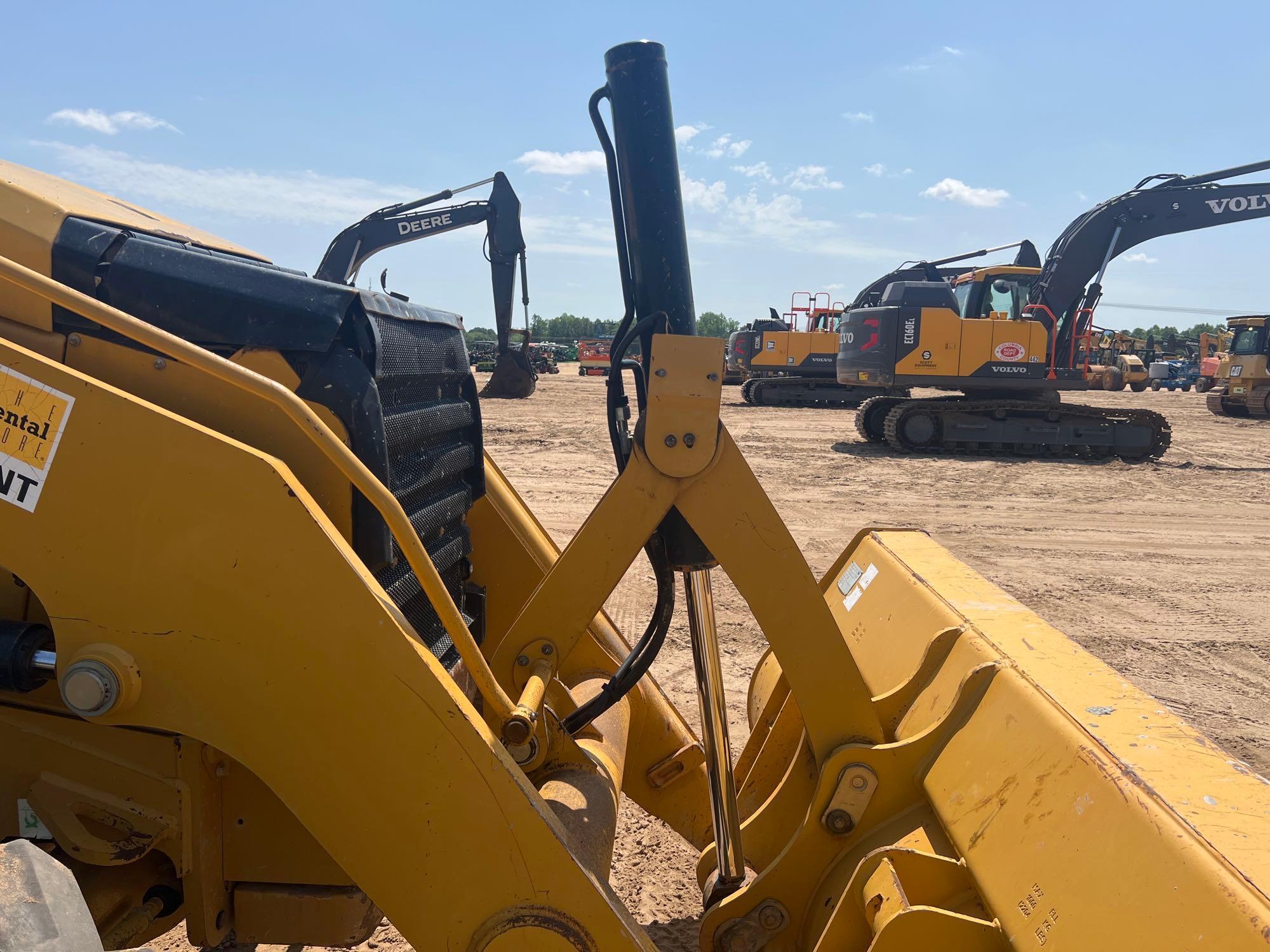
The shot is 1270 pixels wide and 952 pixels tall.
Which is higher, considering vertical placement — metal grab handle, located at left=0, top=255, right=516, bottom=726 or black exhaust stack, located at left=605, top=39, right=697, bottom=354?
black exhaust stack, located at left=605, top=39, right=697, bottom=354

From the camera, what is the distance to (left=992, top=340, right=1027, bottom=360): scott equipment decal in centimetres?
1455

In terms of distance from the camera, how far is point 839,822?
2.13 metres

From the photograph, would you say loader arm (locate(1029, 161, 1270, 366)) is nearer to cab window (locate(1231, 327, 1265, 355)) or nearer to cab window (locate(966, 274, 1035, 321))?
cab window (locate(966, 274, 1035, 321))

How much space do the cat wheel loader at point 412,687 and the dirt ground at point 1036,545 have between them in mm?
987

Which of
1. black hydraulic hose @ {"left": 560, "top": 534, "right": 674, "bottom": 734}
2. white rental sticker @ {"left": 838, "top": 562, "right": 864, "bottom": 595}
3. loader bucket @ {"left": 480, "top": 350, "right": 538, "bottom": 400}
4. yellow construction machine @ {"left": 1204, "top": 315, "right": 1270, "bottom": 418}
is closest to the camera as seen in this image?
black hydraulic hose @ {"left": 560, "top": 534, "right": 674, "bottom": 734}

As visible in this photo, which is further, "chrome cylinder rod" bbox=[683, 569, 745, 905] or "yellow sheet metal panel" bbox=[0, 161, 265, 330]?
"chrome cylinder rod" bbox=[683, 569, 745, 905]

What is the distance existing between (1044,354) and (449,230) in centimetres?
1137

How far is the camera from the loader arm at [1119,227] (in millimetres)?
14297

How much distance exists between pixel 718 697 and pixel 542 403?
813 inches

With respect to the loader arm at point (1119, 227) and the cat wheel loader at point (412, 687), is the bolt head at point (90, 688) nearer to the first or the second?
the cat wheel loader at point (412, 687)

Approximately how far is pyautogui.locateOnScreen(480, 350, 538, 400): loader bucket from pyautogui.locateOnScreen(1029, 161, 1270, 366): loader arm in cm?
1128

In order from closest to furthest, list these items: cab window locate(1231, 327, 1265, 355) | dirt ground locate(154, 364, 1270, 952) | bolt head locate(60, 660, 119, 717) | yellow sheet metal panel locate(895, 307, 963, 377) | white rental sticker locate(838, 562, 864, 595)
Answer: bolt head locate(60, 660, 119, 717) < white rental sticker locate(838, 562, 864, 595) < dirt ground locate(154, 364, 1270, 952) < yellow sheet metal panel locate(895, 307, 963, 377) < cab window locate(1231, 327, 1265, 355)

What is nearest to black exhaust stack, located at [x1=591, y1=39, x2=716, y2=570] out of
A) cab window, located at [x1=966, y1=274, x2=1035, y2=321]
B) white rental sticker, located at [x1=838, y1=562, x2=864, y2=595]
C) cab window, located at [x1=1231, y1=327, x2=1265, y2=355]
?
white rental sticker, located at [x1=838, y1=562, x2=864, y2=595]

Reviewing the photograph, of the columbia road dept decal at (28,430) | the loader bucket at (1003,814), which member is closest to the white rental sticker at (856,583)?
the loader bucket at (1003,814)
